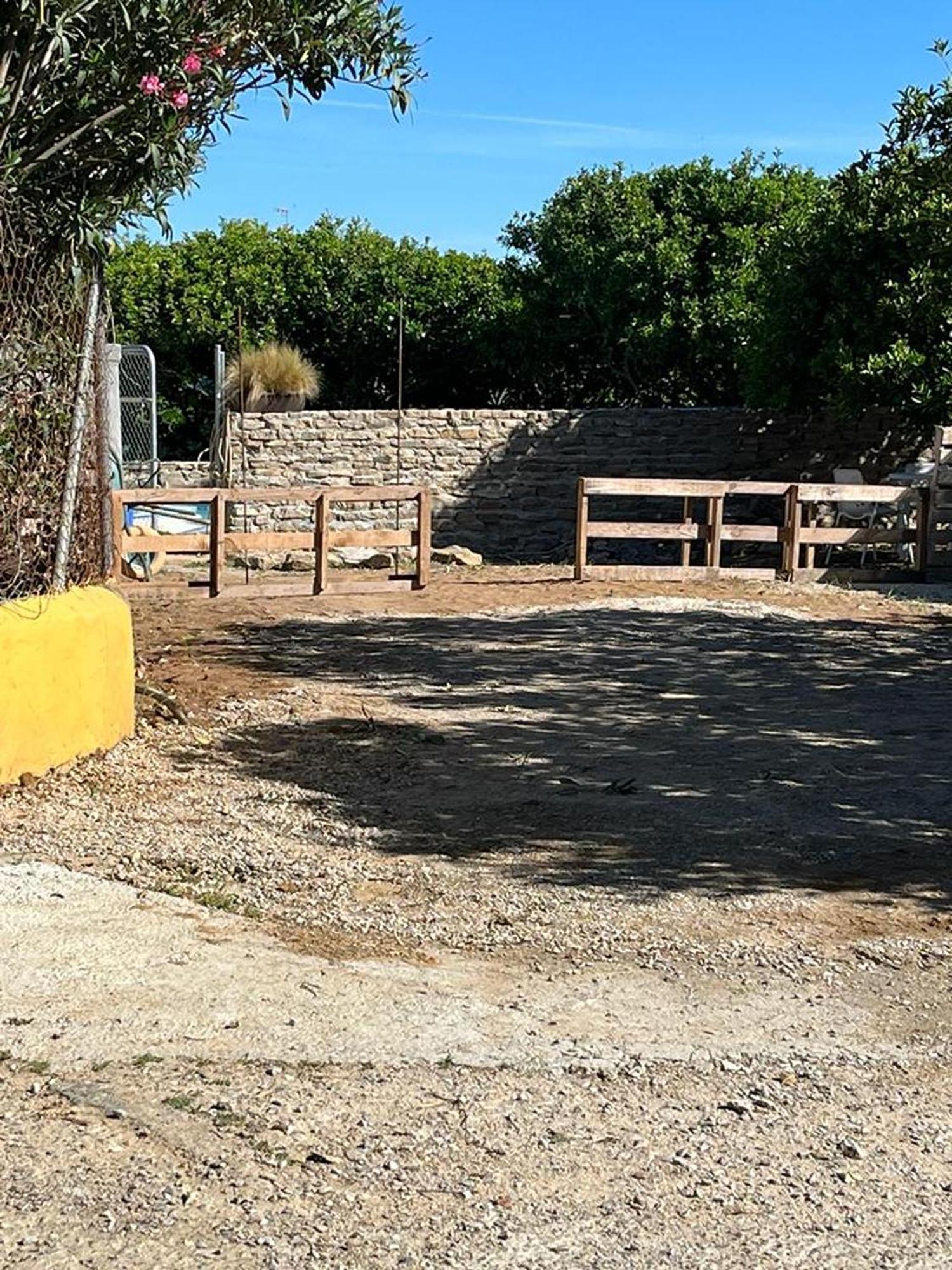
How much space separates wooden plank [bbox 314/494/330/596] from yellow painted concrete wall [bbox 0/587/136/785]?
23.5 feet

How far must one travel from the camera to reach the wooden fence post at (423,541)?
49.9 feet

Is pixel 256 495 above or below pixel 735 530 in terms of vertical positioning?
above

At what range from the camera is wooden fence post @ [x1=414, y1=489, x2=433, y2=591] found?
1521 centimetres

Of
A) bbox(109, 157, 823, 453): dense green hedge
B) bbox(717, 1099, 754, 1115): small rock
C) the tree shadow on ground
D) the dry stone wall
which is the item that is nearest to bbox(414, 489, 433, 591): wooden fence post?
the tree shadow on ground

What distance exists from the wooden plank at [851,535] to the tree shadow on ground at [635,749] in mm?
3779

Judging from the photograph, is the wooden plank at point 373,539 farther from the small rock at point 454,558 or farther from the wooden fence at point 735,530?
the small rock at point 454,558

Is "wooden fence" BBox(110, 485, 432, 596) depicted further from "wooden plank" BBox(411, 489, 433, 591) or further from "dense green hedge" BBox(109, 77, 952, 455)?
"dense green hedge" BBox(109, 77, 952, 455)

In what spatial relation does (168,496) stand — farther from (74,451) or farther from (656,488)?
(74,451)

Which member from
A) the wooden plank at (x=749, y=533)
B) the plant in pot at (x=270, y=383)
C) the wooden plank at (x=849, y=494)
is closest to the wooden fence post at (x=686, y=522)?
the wooden plank at (x=749, y=533)

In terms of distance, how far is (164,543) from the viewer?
46.5 feet

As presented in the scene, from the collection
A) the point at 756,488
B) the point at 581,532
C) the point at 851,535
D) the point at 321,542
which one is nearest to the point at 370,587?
the point at 321,542

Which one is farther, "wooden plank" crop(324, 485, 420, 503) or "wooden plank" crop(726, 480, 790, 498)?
"wooden plank" crop(726, 480, 790, 498)

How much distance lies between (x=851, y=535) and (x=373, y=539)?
5266mm

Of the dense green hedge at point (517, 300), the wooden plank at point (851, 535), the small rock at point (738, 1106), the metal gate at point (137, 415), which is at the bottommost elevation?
the small rock at point (738, 1106)
